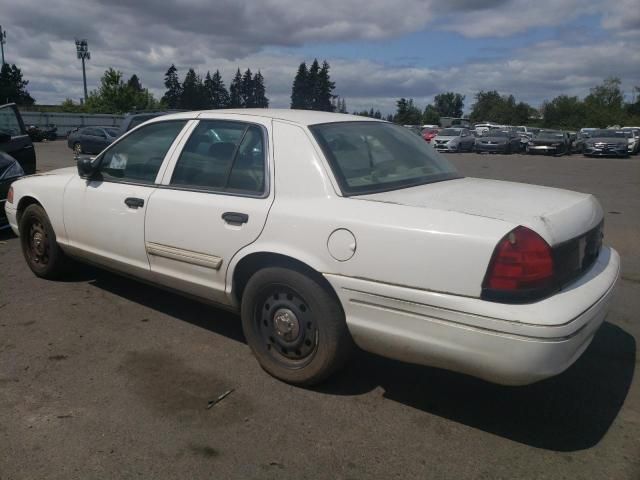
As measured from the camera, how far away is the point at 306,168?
3.26 meters

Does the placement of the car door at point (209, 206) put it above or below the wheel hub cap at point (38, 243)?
above

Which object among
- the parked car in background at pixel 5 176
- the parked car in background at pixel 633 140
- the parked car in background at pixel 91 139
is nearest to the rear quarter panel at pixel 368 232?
the parked car in background at pixel 5 176

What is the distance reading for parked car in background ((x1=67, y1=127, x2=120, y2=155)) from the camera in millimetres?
26000

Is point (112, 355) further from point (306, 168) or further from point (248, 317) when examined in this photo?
point (306, 168)

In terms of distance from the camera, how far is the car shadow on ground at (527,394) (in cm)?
291

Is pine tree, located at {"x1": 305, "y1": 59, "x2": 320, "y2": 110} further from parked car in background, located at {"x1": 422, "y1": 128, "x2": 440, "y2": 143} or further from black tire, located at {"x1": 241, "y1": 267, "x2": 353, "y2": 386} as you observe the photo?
black tire, located at {"x1": 241, "y1": 267, "x2": 353, "y2": 386}

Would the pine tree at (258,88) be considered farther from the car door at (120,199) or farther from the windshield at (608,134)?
the car door at (120,199)

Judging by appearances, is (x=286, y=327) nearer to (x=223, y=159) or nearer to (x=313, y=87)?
(x=223, y=159)

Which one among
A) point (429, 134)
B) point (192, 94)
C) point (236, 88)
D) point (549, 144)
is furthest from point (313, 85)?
point (236, 88)

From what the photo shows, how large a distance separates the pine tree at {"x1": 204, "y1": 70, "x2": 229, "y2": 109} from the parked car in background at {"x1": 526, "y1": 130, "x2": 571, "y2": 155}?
6967 cm

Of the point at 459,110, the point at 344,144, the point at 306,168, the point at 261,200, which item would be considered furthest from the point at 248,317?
the point at 459,110

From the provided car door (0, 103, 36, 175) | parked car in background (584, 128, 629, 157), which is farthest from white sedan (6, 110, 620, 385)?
parked car in background (584, 128, 629, 157)

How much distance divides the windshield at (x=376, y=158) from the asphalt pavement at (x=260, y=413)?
3.93 ft

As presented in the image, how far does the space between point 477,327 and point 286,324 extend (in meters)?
1.15
